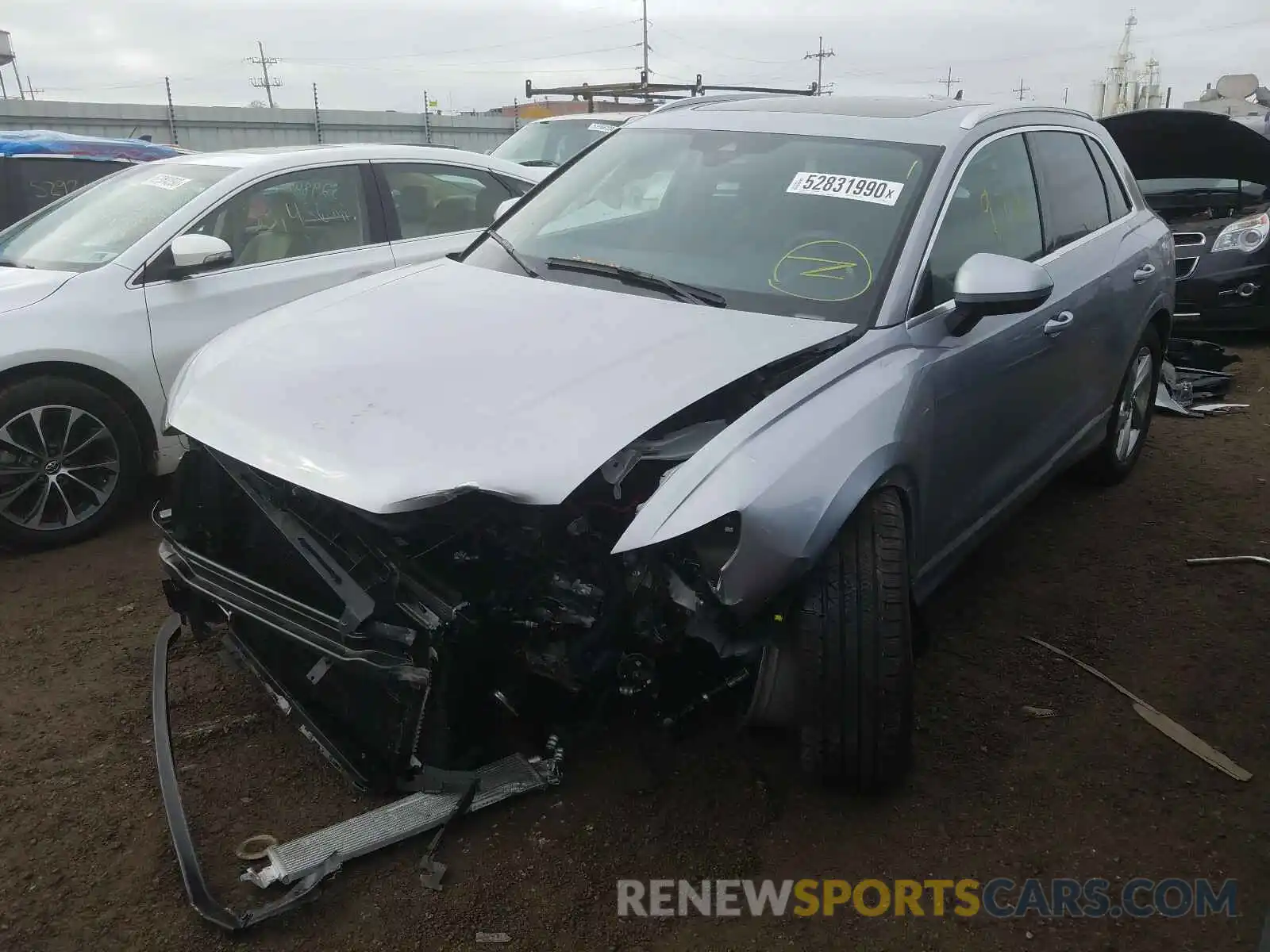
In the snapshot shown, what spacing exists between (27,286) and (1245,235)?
26.7 ft

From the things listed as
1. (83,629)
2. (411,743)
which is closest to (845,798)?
(411,743)

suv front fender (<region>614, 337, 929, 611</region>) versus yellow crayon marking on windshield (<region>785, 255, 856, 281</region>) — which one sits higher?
yellow crayon marking on windshield (<region>785, 255, 856, 281</region>)

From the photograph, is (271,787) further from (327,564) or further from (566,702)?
A: (566,702)

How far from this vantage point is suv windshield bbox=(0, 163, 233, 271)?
14.7ft

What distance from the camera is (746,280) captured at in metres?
2.99

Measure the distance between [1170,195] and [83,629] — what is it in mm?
8527

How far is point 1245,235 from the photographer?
755cm

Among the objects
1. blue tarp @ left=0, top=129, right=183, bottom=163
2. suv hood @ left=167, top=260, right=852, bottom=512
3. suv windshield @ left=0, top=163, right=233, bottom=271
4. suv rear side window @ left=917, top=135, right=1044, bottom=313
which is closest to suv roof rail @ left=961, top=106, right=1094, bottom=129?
suv rear side window @ left=917, top=135, right=1044, bottom=313

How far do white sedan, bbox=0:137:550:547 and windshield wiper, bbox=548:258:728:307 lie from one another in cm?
201

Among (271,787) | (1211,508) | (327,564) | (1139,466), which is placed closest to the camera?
(327,564)

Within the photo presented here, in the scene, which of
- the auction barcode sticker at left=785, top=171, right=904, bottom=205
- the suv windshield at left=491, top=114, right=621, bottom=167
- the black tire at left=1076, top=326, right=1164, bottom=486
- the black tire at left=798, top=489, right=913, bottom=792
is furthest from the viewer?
the suv windshield at left=491, top=114, right=621, bottom=167

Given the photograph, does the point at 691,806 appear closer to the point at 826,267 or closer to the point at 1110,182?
the point at 826,267

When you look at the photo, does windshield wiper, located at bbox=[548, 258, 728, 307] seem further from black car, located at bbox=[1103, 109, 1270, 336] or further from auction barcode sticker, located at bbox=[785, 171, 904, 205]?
black car, located at bbox=[1103, 109, 1270, 336]

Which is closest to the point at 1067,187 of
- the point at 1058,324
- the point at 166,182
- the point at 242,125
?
the point at 1058,324
